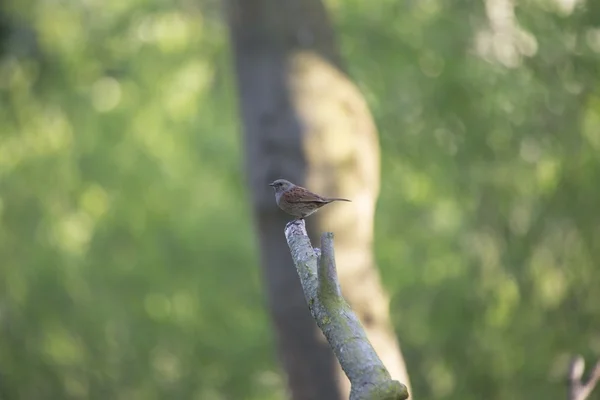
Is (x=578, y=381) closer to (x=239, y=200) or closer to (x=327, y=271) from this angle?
(x=327, y=271)

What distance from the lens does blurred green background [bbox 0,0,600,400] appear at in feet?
29.8

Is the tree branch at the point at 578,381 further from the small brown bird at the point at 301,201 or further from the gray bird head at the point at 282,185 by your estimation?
the gray bird head at the point at 282,185

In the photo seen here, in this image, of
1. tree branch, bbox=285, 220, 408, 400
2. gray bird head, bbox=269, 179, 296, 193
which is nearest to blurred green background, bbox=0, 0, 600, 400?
gray bird head, bbox=269, 179, 296, 193

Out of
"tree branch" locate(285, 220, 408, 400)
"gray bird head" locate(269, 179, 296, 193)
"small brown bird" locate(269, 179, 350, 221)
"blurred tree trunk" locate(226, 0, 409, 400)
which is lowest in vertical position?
"tree branch" locate(285, 220, 408, 400)

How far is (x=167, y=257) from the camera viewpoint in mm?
11141

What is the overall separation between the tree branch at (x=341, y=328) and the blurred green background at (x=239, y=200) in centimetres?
569

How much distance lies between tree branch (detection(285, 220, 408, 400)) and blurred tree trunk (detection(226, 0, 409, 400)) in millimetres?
4352

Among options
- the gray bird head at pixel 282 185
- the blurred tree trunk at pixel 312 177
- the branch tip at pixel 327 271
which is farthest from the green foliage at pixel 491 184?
the branch tip at pixel 327 271

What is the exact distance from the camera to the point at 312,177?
7758 millimetres

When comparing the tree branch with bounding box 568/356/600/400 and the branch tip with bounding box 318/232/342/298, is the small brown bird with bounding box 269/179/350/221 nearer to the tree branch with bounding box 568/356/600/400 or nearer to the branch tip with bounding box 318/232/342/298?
the tree branch with bounding box 568/356/600/400

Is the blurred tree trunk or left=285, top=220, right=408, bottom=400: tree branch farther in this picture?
the blurred tree trunk

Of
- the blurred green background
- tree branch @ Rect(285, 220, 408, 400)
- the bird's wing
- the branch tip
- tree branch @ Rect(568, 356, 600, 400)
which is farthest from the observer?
the blurred green background

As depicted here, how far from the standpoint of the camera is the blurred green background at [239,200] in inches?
357

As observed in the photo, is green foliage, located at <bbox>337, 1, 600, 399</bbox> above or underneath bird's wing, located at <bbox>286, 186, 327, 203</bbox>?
above
